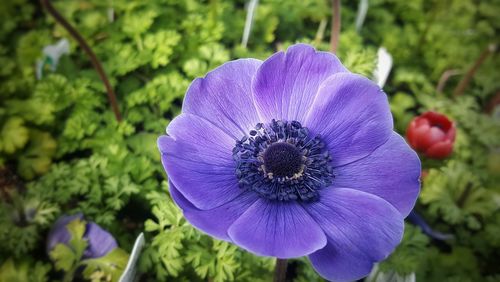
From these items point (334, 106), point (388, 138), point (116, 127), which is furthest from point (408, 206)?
point (116, 127)

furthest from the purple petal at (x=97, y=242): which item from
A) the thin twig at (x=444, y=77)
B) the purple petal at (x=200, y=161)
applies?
the thin twig at (x=444, y=77)

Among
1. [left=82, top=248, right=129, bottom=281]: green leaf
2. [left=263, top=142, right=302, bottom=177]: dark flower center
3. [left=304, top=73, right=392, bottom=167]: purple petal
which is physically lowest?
[left=82, top=248, right=129, bottom=281]: green leaf

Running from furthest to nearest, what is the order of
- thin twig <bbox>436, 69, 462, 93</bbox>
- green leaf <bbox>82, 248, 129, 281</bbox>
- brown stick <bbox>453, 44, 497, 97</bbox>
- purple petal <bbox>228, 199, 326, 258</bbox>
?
thin twig <bbox>436, 69, 462, 93</bbox> → brown stick <bbox>453, 44, 497, 97</bbox> → green leaf <bbox>82, 248, 129, 281</bbox> → purple petal <bbox>228, 199, 326, 258</bbox>

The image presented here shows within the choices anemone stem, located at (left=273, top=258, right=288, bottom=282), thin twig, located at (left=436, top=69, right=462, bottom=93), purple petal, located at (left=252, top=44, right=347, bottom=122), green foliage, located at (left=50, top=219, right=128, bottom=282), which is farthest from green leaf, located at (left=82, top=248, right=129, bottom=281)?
thin twig, located at (left=436, top=69, right=462, bottom=93)

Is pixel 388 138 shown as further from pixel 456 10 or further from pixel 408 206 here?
pixel 456 10

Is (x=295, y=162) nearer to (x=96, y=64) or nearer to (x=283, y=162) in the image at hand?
(x=283, y=162)

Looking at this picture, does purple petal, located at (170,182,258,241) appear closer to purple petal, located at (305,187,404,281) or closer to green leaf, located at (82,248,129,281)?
purple petal, located at (305,187,404,281)

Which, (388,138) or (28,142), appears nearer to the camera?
(388,138)

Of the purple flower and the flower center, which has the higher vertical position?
the flower center
